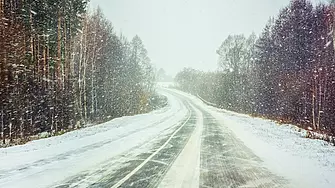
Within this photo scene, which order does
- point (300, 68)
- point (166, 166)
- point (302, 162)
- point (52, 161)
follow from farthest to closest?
point (300, 68) < point (302, 162) < point (52, 161) < point (166, 166)

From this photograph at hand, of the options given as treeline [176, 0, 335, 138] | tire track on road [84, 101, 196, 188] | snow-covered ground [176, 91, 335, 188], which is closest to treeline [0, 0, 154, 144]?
tire track on road [84, 101, 196, 188]

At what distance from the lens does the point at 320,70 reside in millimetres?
32688

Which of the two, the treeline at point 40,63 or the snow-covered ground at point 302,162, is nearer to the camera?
the snow-covered ground at point 302,162

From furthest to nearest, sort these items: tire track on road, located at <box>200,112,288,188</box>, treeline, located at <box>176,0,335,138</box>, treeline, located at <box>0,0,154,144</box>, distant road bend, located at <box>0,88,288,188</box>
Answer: treeline, located at <box>176,0,335,138</box>
treeline, located at <box>0,0,154,144</box>
tire track on road, located at <box>200,112,288,188</box>
distant road bend, located at <box>0,88,288,188</box>

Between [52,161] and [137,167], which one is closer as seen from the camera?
[137,167]

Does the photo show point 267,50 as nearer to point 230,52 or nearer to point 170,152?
point 230,52

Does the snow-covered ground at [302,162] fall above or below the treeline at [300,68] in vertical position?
below

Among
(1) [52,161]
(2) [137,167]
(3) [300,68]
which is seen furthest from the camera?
(3) [300,68]

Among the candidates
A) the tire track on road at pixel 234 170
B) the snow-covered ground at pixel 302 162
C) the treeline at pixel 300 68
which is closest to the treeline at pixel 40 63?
the tire track on road at pixel 234 170

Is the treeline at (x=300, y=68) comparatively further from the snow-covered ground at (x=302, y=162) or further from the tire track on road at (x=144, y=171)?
the tire track on road at (x=144, y=171)

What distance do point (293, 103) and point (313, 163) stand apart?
2797 centimetres

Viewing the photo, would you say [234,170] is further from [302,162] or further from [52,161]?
[52,161]

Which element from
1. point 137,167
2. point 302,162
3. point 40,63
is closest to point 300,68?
point 40,63

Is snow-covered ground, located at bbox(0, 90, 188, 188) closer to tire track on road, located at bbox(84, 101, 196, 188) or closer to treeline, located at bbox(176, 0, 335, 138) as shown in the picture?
tire track on road, located at bbox(84, 101, 196, 188)
